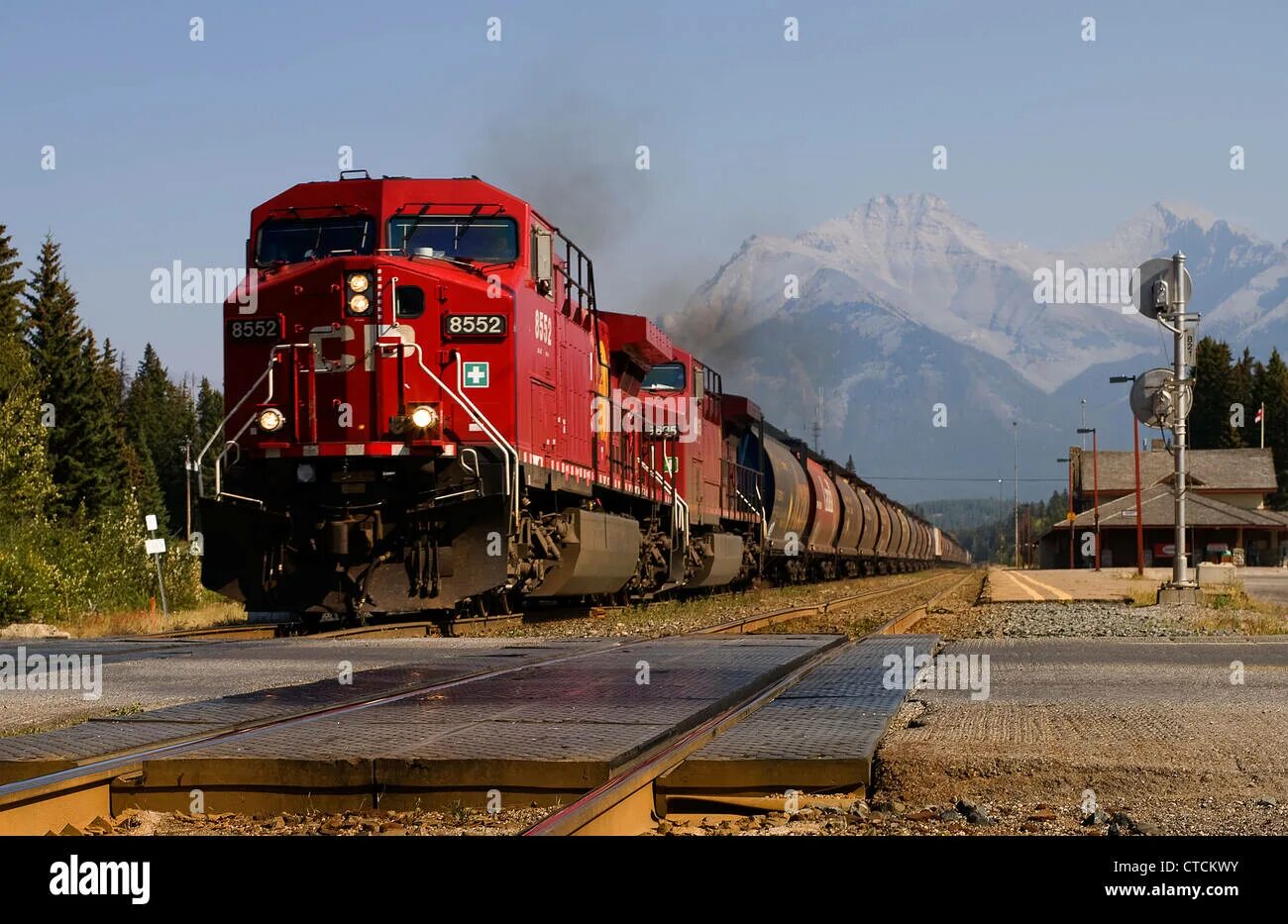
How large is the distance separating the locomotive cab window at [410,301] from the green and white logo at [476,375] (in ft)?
2.44

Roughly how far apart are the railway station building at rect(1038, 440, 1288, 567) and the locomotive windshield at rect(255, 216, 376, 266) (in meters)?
51.4

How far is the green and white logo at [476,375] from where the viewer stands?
14.7 m

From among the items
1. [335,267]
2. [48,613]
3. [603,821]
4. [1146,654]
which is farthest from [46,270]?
[603,821]

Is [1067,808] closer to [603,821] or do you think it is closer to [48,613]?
[603,821]

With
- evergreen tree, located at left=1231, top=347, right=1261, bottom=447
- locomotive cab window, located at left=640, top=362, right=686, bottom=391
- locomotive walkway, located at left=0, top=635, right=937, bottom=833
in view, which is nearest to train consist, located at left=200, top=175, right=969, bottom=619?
locomotive walkway, located at left=0, top=635, right=937, bottom=833

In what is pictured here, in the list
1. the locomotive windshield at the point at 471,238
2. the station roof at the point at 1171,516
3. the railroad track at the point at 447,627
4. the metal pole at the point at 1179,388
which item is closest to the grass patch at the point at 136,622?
the railroad track at the point at 447,627

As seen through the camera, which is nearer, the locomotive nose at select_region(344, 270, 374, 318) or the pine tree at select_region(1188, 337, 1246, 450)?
the locomotive nose at select_region(344, 270, 374, 318)

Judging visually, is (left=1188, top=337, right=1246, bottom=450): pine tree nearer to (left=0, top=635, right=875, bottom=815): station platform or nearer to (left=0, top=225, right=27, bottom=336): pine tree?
(left=0, top=225, right=27, bottom=336): pine tree

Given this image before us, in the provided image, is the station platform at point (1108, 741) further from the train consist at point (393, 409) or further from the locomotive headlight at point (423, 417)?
the locomotive headlight at point (423, 417)

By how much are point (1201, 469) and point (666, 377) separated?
84.0 metres

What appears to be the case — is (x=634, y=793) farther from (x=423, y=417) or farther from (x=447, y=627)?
(x=447, y=627)

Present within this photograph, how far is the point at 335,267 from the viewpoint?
47.9 ft

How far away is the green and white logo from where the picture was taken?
14688 millimetres
